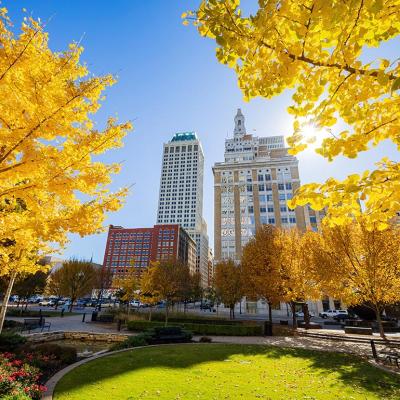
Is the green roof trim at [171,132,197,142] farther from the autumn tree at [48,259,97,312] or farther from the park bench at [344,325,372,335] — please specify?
the park bench at [344,325,372,335]

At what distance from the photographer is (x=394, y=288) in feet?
51.6

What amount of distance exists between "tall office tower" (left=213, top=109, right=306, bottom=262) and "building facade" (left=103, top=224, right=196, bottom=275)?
5664 centimetres

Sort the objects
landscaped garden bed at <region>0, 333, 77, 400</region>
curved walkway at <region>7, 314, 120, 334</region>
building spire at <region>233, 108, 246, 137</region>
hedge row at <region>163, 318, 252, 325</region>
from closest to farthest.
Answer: landscaped garden bed at <region>0, 333, 77, 400</region>
curved walkway at <region>7, 314, 120, 334</region>
hedge row at <region>163, 318, 252, 325</region>
building spire at <region>233, 108, 246, 137</region>

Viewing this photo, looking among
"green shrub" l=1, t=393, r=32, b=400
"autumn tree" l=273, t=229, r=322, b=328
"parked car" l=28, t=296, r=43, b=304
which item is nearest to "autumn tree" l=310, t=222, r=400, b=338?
"autumn tree" l=273, t=229, r=322, b=328

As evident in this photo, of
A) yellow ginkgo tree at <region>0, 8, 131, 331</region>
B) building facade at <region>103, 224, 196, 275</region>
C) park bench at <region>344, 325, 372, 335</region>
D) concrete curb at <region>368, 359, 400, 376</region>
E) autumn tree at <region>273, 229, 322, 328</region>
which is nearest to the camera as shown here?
yellow ginkgo tree at <region>0, 8, 131, 331</region>

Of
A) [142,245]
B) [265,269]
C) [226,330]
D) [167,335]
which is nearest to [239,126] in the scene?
[142,245]

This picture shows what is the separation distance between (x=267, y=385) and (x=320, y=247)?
13824mm

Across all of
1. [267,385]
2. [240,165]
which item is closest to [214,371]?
[267,385]

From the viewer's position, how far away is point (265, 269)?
23875 mm

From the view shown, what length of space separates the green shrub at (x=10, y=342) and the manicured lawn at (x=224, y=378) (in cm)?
391

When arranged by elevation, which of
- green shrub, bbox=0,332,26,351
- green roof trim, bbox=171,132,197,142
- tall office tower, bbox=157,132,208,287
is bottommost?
green shrub, bbox=0,332,26,351

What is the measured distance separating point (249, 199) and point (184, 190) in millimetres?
94832

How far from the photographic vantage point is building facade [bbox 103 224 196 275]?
12019cm

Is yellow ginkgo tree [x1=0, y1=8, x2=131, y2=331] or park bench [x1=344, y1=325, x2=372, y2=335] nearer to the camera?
yellow ginkgo tree [x1=0, y1=8, x2=131, y2=331]
